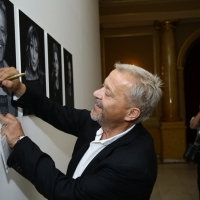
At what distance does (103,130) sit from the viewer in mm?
1885

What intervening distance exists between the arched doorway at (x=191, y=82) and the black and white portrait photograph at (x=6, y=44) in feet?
31.5

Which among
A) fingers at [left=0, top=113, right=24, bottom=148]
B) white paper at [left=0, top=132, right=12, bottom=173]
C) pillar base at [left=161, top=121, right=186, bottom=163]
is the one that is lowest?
pillar base at [left=161, top=121, right=186, bottom=163]

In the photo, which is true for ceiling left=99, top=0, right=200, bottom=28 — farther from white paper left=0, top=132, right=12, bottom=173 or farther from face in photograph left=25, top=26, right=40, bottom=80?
white paper left=0, top=132, right=12, bottom=173

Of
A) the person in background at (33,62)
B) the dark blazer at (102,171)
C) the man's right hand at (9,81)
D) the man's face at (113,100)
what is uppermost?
the person in background at (33,62)

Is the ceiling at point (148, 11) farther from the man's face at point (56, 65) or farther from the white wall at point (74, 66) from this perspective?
the man's face at point (56, 65)

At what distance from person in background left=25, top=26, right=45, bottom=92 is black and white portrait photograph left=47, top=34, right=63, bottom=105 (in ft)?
0.87

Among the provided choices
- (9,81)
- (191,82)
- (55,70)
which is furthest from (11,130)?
(191,82)

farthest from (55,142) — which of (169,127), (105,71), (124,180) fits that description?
(105,71)

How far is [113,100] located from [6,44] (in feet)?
1.99

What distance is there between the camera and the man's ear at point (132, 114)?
176 cm

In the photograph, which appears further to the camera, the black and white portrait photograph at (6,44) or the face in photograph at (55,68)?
the face in photograph at (55,68)

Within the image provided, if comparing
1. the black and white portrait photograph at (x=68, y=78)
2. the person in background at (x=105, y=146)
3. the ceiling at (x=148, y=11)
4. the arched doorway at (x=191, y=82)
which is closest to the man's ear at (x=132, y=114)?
the person in background at (x=105, y=146)

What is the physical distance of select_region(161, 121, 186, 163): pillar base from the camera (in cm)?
973

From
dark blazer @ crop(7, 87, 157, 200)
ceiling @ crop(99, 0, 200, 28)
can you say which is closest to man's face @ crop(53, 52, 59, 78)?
dark blazer @ crop(7, 87, 157, 200)
